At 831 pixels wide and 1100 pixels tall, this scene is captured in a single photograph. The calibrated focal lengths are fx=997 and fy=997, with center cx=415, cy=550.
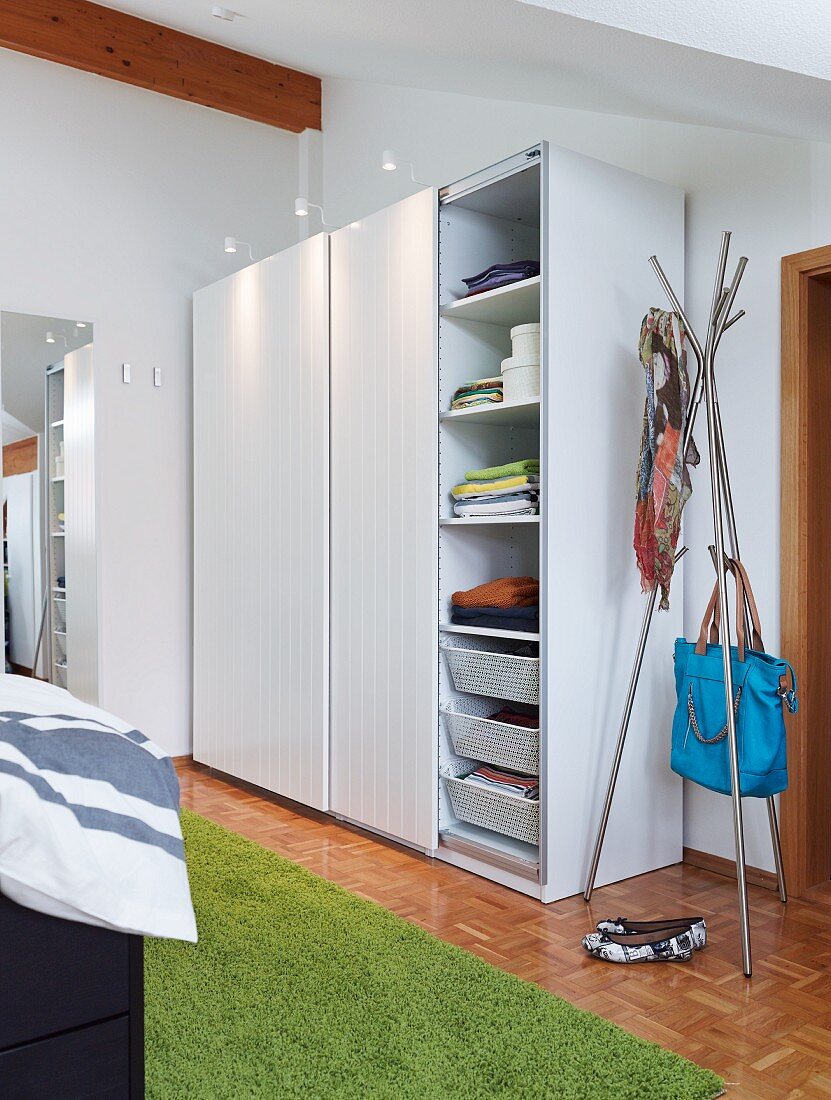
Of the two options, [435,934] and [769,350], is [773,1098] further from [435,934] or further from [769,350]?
[769,350]

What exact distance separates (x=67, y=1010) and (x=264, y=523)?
8.78ft

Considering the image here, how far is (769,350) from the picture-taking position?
3.04 metres

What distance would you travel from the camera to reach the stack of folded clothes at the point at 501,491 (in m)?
3.03

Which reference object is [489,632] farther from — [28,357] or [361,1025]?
[28,357]

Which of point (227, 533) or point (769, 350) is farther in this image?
point (227, 533)

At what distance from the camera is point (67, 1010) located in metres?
1.53

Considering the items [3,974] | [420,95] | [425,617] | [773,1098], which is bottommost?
[773,1098]

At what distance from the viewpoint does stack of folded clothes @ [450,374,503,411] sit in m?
3.11

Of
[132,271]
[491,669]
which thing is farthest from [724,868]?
[132,271]

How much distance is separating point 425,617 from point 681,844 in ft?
3.71

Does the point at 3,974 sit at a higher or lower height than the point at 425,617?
lower

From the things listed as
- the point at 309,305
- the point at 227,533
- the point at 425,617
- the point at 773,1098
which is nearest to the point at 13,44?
the point at 309,305

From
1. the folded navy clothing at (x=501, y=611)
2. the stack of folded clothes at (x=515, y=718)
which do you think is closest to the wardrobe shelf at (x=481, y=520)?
the folded navy clothing at (x=501, y=611)

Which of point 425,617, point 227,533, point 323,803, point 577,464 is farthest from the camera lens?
point 227,533
